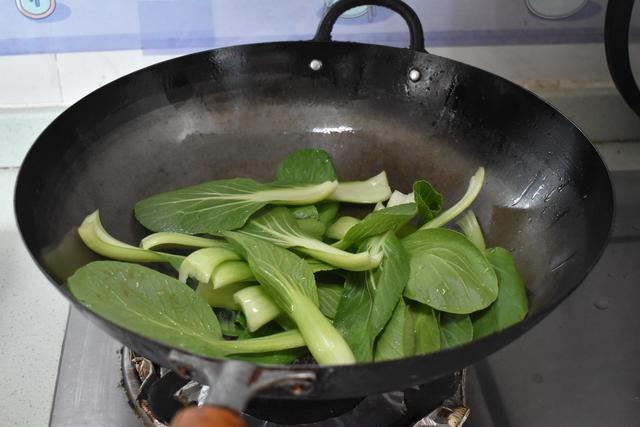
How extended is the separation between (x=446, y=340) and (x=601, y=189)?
227mm

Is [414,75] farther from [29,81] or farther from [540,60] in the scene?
[29,81]

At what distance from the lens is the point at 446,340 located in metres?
0.66

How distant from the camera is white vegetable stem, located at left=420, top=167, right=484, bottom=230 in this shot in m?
0.78

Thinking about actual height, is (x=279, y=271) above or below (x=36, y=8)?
below

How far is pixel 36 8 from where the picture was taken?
3.13 feet

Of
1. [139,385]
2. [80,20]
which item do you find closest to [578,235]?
[139,385]

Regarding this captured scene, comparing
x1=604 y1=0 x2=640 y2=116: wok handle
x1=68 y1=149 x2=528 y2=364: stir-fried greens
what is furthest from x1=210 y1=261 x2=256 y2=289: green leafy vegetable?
x1=604 y1=0 x2=640 y2=116: wok handle

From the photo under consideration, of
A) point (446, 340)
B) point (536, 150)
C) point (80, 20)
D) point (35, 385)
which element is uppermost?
point (80, 20)

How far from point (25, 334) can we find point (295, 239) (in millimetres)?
389

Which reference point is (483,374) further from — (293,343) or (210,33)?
(210,33)

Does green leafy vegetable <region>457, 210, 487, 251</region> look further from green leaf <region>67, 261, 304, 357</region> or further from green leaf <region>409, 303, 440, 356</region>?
green leaf <region>67, 261, 304, 357</region>

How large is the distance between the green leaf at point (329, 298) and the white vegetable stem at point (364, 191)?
0.50 feet

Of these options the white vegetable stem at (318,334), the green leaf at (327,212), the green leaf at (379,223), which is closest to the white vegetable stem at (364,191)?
the green leaf at (327,212)

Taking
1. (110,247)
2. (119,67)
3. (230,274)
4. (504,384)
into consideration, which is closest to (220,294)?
(230,274)
